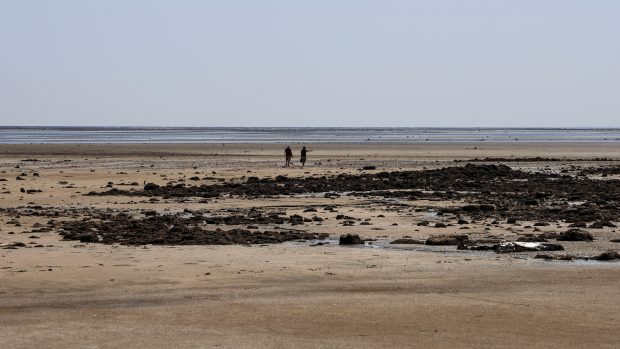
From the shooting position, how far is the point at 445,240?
19.2 metres

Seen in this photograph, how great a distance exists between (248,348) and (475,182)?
91.3 ft

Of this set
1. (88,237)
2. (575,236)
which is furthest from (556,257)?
(88,237)

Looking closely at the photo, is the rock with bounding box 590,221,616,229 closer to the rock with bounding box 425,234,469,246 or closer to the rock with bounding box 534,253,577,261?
the rock with bounding box 425,234,469,246

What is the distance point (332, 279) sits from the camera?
14.7 meters

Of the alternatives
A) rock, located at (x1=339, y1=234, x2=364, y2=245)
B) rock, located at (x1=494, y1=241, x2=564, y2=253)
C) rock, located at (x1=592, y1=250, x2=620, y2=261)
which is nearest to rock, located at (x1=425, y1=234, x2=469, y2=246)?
rock, located at (x1=494, y1=241, x2=564, y2=253)

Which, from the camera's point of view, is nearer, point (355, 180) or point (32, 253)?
point (32, 253)

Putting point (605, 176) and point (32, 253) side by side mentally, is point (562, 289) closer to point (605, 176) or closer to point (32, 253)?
point (32, 253)

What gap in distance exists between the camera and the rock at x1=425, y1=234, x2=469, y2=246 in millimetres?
19031

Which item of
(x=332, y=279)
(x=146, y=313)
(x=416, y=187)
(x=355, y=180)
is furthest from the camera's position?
(x=355, y=180)

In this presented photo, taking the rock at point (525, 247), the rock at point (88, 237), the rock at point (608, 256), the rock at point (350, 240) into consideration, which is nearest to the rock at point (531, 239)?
the rock at point (525, 247)

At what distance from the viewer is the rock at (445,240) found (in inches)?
749

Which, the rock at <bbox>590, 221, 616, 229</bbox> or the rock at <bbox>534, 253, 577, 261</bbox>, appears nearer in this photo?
the rock at <bbox>534, 253, 577, 261</bbox>

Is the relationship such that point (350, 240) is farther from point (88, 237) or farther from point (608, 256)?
point (88, 237)

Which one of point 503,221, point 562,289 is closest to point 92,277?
point 562,289
